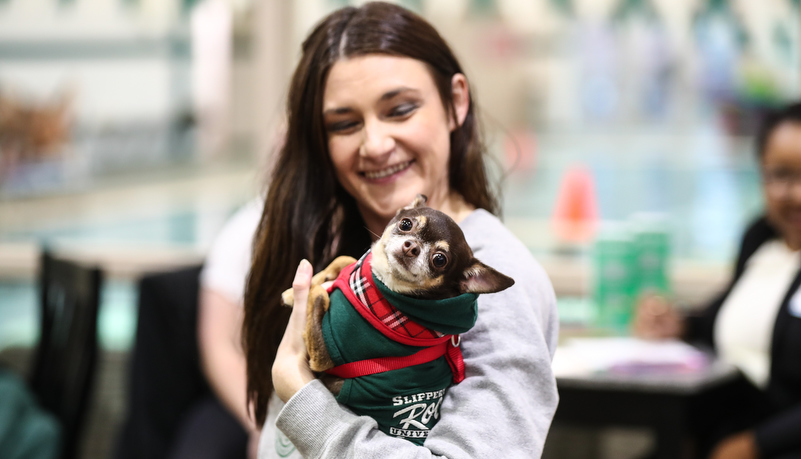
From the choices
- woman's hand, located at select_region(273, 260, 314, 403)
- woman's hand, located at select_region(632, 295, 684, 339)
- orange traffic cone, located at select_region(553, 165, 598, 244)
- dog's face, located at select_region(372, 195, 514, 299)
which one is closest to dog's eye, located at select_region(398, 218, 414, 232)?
dog's face, located at select_region(372, 195, 514, 299)

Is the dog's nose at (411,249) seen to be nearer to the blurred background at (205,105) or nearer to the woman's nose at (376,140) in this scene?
the woman's nose at (376,140)

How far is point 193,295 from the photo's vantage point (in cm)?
264

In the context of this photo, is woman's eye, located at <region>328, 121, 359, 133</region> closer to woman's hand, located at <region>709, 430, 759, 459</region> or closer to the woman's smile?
the woman's smile

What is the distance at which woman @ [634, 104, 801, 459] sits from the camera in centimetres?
211

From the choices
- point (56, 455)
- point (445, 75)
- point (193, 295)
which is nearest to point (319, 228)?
point (445, 75)

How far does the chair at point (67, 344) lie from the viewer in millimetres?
2547

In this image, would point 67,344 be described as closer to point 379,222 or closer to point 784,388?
point 379,222

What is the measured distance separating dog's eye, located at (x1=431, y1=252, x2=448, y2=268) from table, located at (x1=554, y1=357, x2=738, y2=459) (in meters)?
1.35

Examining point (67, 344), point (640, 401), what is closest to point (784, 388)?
point (640, 401)

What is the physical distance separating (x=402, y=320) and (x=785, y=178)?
1.98 meters

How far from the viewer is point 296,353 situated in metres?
0.93

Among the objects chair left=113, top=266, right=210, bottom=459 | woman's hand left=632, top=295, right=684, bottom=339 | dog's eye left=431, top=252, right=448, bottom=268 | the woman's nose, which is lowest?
chair left=113, top=266, right=210, bottom=459

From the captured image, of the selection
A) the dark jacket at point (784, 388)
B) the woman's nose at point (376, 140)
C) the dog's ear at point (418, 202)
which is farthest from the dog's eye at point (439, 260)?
the dark jacket at point (784, 388)

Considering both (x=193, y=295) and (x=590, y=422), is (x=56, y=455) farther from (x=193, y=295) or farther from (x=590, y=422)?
(x=590, y=422)
